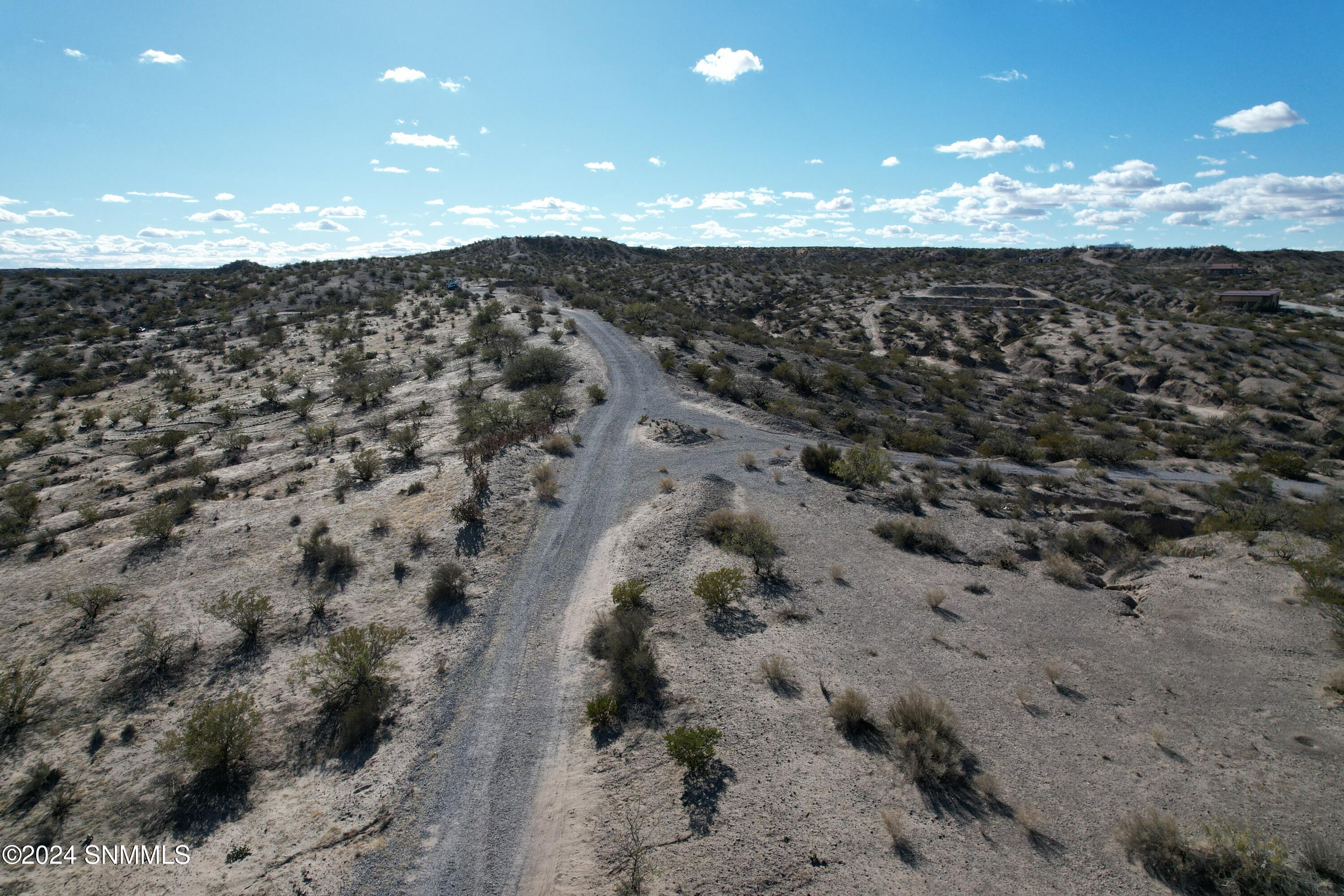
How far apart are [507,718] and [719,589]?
5390 millimetres

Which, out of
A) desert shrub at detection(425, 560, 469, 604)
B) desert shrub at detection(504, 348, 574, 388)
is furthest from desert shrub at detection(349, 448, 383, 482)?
desert shrub at detection(504, 348, 574, 388)

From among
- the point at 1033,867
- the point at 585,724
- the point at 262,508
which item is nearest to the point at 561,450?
the point at 262,508

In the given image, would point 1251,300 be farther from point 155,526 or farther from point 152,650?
point 155,526

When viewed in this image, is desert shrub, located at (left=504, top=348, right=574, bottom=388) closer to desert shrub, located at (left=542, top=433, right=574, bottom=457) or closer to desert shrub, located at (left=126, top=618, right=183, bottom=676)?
desert shrub, located at (left=542, top=433, right=574, bottom=457)

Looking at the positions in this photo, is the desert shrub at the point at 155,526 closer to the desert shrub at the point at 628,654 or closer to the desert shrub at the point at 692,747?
the desert shrub at the point at 628,654

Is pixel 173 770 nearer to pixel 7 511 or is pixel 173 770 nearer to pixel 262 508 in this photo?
pixel 262 508

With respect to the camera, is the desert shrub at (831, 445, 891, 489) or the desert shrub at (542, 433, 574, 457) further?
the desert shrub at (542, 433, 574, 457)

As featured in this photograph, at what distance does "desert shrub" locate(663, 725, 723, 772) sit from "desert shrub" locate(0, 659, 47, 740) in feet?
38.6

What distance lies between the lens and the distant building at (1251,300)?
195 feet

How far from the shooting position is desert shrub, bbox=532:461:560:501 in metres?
18.7

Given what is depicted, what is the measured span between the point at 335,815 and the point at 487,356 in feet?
100

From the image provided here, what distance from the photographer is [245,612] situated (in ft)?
40.0

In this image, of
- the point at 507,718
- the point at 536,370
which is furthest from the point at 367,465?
the point at 536,370

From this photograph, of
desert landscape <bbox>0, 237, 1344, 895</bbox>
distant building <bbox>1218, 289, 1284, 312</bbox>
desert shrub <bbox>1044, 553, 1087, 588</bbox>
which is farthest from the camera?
distant building <bbox>1218, 289, 1284, 312</bbox>
